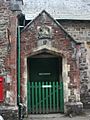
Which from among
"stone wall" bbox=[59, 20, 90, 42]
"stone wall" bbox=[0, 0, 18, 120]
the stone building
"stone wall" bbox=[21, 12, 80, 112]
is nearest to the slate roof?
"stone wall" bbox=[59, 20, 90, 42]

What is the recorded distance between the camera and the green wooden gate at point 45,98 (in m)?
13.8

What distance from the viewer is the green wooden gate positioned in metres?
13.8

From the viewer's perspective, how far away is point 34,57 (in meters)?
14.9

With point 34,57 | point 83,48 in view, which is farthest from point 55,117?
point 83,48

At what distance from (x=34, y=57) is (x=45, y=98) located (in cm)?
208

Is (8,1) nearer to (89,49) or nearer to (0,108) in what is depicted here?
(0,108)

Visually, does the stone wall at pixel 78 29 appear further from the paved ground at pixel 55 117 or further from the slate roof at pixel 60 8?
the paved ground at pixel 55 117

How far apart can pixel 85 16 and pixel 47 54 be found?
3505 mm

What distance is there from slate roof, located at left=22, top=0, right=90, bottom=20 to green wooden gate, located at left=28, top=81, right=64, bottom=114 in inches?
157

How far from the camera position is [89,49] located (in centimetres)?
1680

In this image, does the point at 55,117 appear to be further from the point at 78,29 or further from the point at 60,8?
the point at 60,8

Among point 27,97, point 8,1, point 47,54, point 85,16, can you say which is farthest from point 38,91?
point 85,16

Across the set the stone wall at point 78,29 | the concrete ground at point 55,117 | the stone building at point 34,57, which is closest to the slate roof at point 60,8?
the stone wall at point 78,29

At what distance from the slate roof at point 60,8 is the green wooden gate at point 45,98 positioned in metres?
3.98
